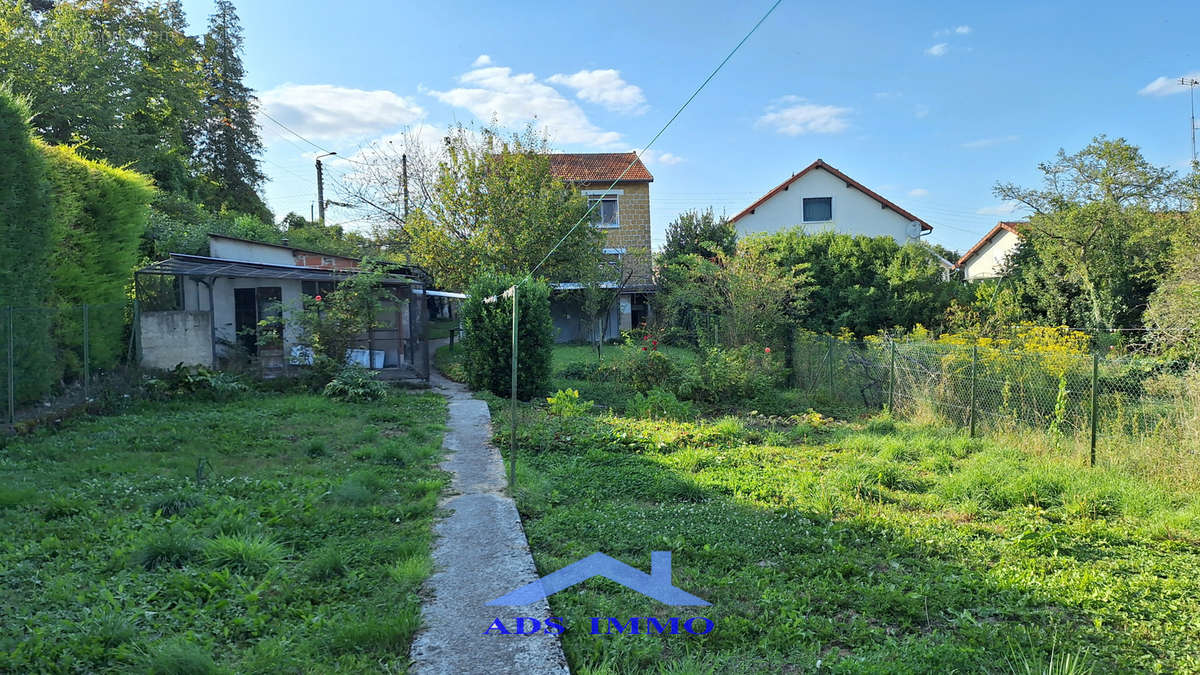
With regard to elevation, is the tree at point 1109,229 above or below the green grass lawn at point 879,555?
above

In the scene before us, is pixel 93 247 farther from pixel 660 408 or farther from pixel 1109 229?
pixel 1109 229

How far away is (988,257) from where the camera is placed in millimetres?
34688

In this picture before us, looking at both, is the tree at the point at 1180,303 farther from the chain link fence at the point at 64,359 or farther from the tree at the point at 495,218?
the chain link fence at the point at 64,359

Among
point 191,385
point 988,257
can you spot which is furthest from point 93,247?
point 988,257

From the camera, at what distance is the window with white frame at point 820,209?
29.8 m

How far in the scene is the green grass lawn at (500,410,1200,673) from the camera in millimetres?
3373

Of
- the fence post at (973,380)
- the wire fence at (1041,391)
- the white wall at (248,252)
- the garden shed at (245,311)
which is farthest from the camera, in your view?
the white wall at (248,252)

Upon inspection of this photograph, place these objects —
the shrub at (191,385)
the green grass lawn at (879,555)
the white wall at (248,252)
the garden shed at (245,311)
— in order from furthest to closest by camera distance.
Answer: the white wall at (248,252) → the garden shed at (245,311) → the shrub at (191,385) → the green grass lawn at (879,555)

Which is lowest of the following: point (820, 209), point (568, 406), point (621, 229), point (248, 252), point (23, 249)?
point (568, 406)

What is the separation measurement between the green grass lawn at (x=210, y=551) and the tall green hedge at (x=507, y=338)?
4.60 m

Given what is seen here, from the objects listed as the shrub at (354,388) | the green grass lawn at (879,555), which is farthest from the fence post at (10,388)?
the green grass lawn at (879,555)

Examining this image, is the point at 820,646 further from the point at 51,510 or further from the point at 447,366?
the point at 447,366

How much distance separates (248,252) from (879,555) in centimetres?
1692

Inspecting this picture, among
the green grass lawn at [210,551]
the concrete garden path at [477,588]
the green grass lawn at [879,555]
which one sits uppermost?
the green grass lawn at [210,551]
